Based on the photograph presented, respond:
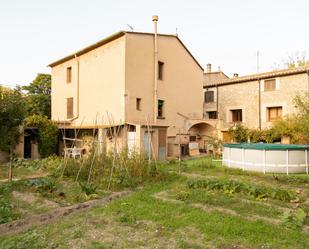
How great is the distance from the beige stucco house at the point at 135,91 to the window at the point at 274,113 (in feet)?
18.3

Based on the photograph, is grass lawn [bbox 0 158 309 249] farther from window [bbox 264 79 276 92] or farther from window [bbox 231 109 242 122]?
window [bbox 231 109 242 122]

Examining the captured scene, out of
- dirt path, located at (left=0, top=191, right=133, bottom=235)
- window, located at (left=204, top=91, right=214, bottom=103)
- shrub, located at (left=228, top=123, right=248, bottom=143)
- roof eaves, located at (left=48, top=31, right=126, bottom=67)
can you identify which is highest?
roof eaves, located at (left=48, top=31, right=126, bottom=67)

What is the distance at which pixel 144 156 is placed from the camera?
11570 millimetres

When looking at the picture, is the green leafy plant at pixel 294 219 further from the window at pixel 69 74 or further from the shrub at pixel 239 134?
the window at pixel 69 74

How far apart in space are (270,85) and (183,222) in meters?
22.4

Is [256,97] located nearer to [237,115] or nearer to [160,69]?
[237,115]

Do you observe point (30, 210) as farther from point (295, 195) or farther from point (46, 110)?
point (46, 110)

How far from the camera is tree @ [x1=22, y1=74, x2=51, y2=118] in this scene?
3306cm

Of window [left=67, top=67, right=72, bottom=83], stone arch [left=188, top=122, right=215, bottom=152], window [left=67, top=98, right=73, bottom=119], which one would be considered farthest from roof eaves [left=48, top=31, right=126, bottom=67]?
stone arch [left=188, top=122, right=215, bottom=152]

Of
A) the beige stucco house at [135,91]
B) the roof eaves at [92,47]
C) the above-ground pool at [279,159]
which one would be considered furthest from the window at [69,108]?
the above-ground pool at [279,159]

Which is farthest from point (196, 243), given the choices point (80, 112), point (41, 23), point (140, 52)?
point (80, 112)

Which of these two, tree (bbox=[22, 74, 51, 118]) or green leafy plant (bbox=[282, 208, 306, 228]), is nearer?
green leafy plant (bbox=[282, 208, 306, 228])

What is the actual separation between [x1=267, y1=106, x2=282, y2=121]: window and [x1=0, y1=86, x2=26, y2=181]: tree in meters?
21.1

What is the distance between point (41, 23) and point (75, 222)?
11.8 m
